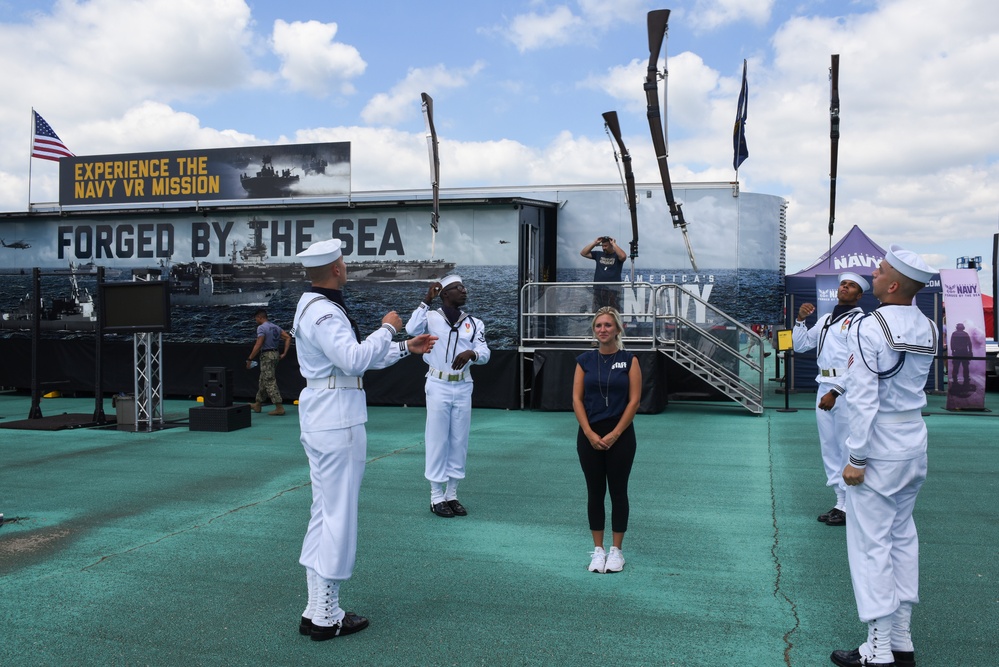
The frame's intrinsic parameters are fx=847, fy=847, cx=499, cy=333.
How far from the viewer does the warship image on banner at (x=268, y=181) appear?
1702cm

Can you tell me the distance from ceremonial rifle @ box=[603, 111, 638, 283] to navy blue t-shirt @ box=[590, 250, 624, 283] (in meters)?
0.38

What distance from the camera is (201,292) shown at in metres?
17.6

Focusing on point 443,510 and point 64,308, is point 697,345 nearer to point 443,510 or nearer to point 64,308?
point 443,510

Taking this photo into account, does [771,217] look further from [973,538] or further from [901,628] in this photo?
[901,628]

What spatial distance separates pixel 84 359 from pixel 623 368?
15469mm

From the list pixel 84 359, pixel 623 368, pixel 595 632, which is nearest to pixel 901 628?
pixel 595 632

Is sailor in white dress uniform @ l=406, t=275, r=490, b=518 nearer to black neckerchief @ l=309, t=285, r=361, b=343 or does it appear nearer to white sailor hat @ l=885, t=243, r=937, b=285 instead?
black neckerchief @ l=309, t=285, r=361, b=343

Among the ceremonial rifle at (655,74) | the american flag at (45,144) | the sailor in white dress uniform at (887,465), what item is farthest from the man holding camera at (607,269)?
the american flag at (45,144)

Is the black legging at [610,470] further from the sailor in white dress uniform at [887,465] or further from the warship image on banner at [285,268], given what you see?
the warship image on banner at [285,268]

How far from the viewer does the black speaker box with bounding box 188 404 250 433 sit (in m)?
12.4

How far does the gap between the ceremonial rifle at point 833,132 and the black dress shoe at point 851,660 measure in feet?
26.6

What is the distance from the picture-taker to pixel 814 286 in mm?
17438

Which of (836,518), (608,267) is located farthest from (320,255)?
(608,267)

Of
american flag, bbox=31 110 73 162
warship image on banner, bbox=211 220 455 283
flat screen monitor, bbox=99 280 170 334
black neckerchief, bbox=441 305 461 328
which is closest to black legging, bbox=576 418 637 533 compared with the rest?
black neckerchief, bbox=441 305 461 328
